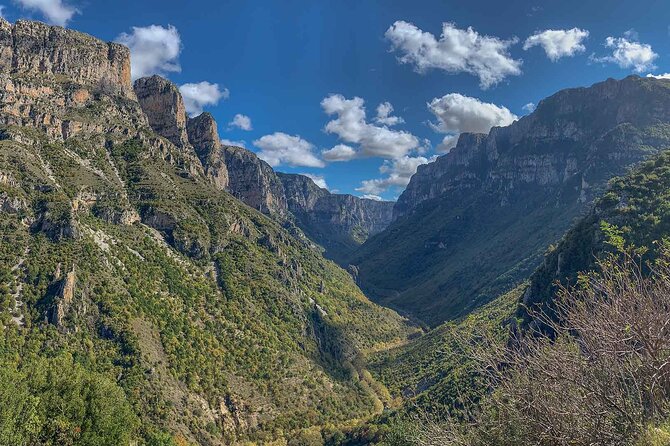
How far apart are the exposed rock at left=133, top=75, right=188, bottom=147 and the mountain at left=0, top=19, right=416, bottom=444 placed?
27.0m

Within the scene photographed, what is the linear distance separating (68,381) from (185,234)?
6754cm

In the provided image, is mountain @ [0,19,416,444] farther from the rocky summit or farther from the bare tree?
the bare tree

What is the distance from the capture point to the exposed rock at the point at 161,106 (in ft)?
555

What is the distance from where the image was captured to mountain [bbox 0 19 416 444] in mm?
45788

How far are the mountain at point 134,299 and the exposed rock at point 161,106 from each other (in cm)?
2703

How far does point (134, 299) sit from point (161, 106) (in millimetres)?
128586

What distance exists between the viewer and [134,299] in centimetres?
6712

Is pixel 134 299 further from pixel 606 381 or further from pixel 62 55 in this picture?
pixel 62 55

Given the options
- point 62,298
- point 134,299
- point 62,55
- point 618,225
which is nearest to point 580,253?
point 618,225

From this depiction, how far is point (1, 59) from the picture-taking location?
120500 mm

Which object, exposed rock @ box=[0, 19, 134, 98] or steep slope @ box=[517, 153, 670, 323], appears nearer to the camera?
steep slope @ box=[517, 153, 670, 323]

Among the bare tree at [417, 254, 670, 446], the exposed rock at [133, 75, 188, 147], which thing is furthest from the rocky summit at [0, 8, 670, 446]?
the exposed rock at [133, 75, 188, 147]

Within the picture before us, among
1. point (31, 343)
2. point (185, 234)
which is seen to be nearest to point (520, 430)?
point (31, 343)

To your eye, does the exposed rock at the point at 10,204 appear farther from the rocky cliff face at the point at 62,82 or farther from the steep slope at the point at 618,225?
the steep slope at the point at 618,225
